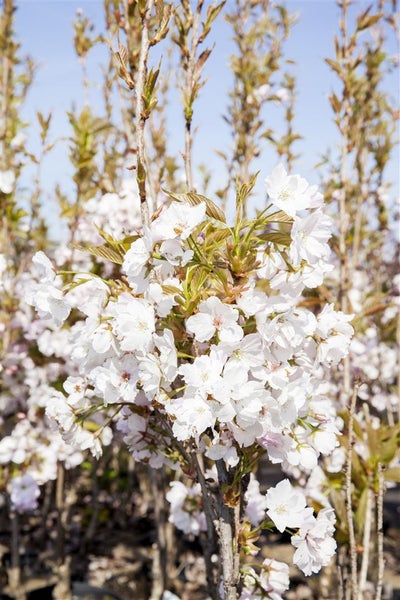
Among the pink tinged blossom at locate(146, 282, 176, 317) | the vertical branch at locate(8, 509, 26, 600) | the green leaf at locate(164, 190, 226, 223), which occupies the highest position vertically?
the green leaf at locate(164, 190, 226, 223)

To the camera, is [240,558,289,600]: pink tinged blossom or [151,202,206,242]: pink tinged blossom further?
[240,558,289,600]: pink tinged blossom

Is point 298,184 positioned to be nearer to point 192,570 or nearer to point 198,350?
point 198,350

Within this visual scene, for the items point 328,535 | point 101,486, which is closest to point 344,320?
point 328,535

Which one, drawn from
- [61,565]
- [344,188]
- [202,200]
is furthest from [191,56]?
[61,565]

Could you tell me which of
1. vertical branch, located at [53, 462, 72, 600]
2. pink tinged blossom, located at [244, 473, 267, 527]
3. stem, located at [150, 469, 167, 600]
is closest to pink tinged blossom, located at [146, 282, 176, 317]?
pink tinged blossom, located at [244, 473, 267, 527]

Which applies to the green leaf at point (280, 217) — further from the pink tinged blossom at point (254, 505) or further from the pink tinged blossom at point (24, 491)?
the pink tinged blossom at point (24, 491)

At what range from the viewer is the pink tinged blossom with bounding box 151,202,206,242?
3.54ft

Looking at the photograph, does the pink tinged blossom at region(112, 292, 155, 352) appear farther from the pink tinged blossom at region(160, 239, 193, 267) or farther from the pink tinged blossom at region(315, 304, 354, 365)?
the pink tinged blossom at region(315, 304, 354, 365)

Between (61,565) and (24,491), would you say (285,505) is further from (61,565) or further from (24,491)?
(61,565)

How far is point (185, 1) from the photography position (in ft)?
5.59

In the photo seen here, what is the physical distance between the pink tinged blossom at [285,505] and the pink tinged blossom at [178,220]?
552mm

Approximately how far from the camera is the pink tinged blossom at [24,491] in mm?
2994

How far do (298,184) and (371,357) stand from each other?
3.44 meters

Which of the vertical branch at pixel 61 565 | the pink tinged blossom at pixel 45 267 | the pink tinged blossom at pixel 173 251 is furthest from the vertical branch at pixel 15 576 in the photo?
the pink tinged blossom at pixel 173 251
